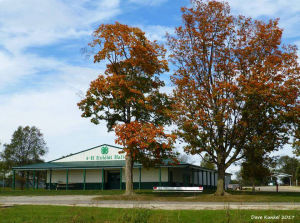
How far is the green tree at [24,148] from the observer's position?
237 ft

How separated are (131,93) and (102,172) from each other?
18.0 metres

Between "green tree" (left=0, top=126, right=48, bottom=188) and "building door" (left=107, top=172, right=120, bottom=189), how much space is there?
35.1 metres

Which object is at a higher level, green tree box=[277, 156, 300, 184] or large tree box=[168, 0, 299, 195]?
large tree box=[168, 0, 299, 195]

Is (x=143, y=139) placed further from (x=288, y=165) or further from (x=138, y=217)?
(x=288, y=165)

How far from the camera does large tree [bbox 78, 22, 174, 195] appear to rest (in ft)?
81.7

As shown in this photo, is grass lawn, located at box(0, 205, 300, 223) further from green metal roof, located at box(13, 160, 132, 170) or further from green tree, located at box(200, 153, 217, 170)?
green metal roof, located at box(13, 160, 132, 170)

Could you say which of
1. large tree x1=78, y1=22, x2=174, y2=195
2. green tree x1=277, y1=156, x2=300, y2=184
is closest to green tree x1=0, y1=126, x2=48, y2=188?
large tree x1=78, y1=22, x2=174, y2=195

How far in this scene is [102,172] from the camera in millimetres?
41844

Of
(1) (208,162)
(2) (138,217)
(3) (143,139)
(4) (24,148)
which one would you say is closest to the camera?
(2) (138,217)

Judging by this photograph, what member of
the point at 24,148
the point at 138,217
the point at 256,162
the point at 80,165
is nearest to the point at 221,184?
the point at 256,162

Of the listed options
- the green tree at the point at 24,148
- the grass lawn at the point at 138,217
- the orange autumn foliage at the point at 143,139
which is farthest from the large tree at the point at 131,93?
the green tree at the point at 24,148

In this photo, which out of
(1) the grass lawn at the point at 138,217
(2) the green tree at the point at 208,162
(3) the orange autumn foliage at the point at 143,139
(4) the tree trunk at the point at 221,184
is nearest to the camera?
(1) the grass lawn at the point at 138,217

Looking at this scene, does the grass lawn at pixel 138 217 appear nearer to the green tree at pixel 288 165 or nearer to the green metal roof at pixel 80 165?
the green metal roof at pixel 80 165

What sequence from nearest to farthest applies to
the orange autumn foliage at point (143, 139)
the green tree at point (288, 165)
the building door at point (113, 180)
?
the orange autumn foliage at point (143, 139)
the building door at point (113, 180)
the green tree at point (288, 165)
